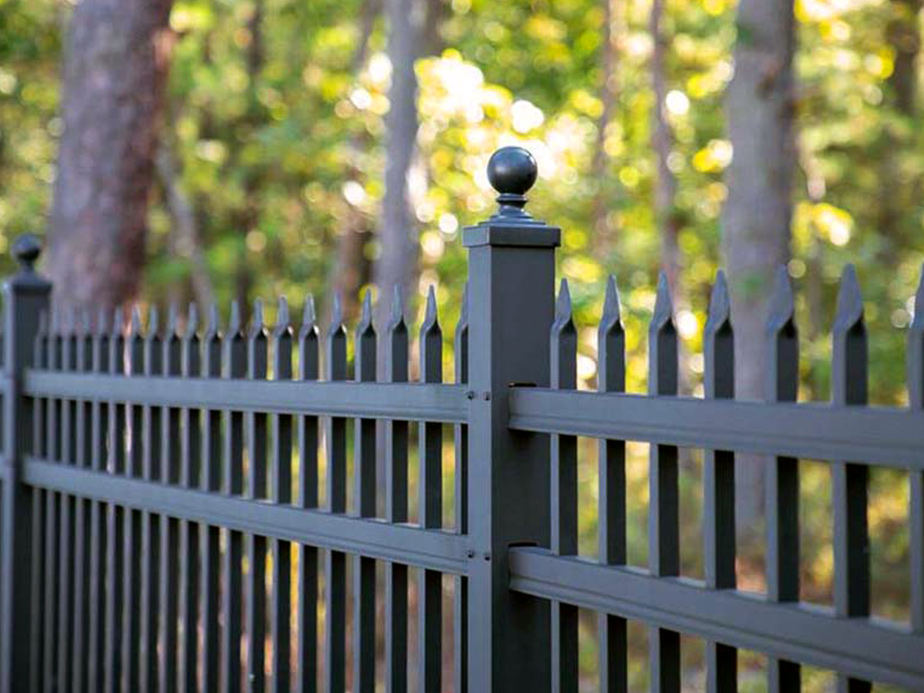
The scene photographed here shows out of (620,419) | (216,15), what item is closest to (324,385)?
(620,419)

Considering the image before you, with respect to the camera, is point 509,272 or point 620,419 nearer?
point 620,419

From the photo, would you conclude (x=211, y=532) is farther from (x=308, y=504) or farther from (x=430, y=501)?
(x=430, y=501)

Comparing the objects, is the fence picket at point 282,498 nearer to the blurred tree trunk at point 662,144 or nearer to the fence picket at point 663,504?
the fence picket at point 663,504

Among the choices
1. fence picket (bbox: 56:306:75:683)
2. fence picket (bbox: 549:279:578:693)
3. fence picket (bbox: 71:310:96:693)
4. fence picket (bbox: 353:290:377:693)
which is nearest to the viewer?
fence picket (bbox: 549:279:578:693)

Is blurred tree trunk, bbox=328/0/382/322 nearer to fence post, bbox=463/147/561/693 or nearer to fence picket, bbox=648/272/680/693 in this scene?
fence post, bbox=463/147/561/693

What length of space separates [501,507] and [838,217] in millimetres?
12076

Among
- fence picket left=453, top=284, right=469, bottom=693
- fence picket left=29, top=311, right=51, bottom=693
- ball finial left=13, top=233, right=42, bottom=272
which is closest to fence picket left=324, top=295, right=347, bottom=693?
fence picket left=453, top=284, right=469, bottom=693

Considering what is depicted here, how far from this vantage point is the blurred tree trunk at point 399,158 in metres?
15.4

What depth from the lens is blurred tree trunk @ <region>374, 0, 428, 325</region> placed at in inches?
604

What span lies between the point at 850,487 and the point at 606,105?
18.9 meters

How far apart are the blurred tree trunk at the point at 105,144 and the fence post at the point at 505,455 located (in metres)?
6.37

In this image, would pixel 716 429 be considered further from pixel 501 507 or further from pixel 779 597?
pixel 501 507

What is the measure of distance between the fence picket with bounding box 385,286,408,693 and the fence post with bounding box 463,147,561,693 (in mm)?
404

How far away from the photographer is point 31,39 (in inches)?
552
